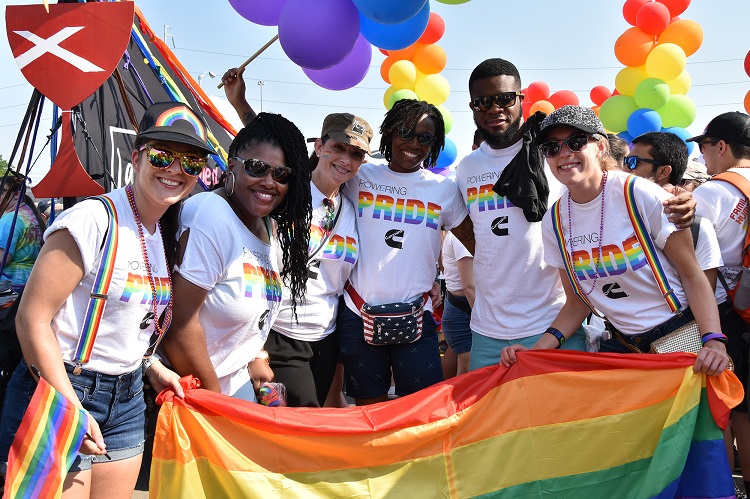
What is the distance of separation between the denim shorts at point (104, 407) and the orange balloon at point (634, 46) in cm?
869

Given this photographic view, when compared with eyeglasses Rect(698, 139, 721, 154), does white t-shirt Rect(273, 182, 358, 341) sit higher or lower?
lower

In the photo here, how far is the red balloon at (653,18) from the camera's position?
8.81 meters

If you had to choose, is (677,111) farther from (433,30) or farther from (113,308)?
(113,308)

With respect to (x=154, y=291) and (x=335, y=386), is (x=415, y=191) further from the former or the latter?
(x=154, y=291)

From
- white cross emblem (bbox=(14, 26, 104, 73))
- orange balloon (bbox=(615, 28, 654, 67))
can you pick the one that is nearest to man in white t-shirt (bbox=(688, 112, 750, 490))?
white cross emblem (bbox=(14, 26, 104, 73))

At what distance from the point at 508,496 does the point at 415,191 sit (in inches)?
66.9

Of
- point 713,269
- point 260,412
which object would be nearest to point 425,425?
point 260,412

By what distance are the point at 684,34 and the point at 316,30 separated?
23.3ft

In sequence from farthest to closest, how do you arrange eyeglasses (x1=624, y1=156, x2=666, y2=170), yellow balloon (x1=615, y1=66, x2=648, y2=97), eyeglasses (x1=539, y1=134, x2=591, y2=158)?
yellow balloon (x1=615, y1=66, x2=648, y2=97)
eyeglasses (x1=624, y1=156, x2=666, y2=170)
eyeglasses (x1=539, y1=134, x2=591, y2=158)

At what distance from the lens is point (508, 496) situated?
2.85m

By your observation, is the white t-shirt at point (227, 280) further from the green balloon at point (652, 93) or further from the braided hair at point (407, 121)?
the green balloon at point (652, 93)

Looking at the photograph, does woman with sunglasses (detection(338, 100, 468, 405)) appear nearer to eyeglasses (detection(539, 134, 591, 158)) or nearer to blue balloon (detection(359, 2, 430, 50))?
blue balloon (detection(359, 2, 430, 50))

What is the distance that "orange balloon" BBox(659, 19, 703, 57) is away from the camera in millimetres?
8898

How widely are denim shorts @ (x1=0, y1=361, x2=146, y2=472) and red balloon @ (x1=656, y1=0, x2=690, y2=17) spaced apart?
901 centimetres
